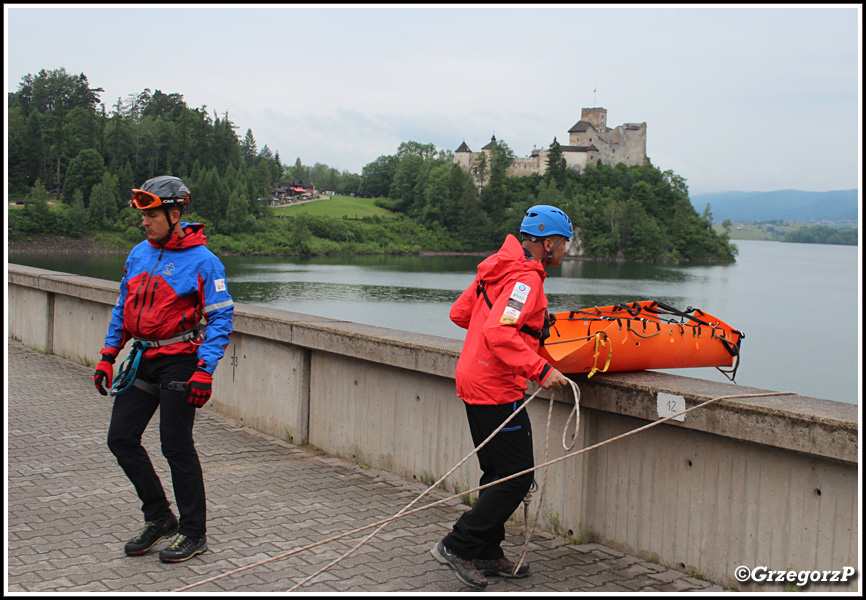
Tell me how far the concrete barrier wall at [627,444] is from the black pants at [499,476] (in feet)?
0.88

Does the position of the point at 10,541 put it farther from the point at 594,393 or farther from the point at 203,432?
the point at 594,393

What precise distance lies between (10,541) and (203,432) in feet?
8.93

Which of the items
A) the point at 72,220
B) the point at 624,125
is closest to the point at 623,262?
the point at 624,125

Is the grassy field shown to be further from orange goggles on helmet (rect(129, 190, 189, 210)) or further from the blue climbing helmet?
the blue climbing helmet

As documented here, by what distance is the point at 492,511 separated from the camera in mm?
4094

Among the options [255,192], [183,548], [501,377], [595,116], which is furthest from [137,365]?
[595,116]

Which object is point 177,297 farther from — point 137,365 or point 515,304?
point 515,304

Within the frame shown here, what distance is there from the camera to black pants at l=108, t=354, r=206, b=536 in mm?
4309

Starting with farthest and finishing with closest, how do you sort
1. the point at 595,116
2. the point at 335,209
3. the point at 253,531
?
the point at 595,116, the point at 335,209, the point at 253,531

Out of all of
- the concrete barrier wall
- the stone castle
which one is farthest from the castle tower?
the concrete barrier wall

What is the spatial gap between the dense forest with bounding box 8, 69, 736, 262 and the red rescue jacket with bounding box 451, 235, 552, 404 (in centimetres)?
10783

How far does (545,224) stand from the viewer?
13.4ft

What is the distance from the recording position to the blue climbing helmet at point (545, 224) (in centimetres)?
409

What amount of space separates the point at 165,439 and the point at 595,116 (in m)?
158
